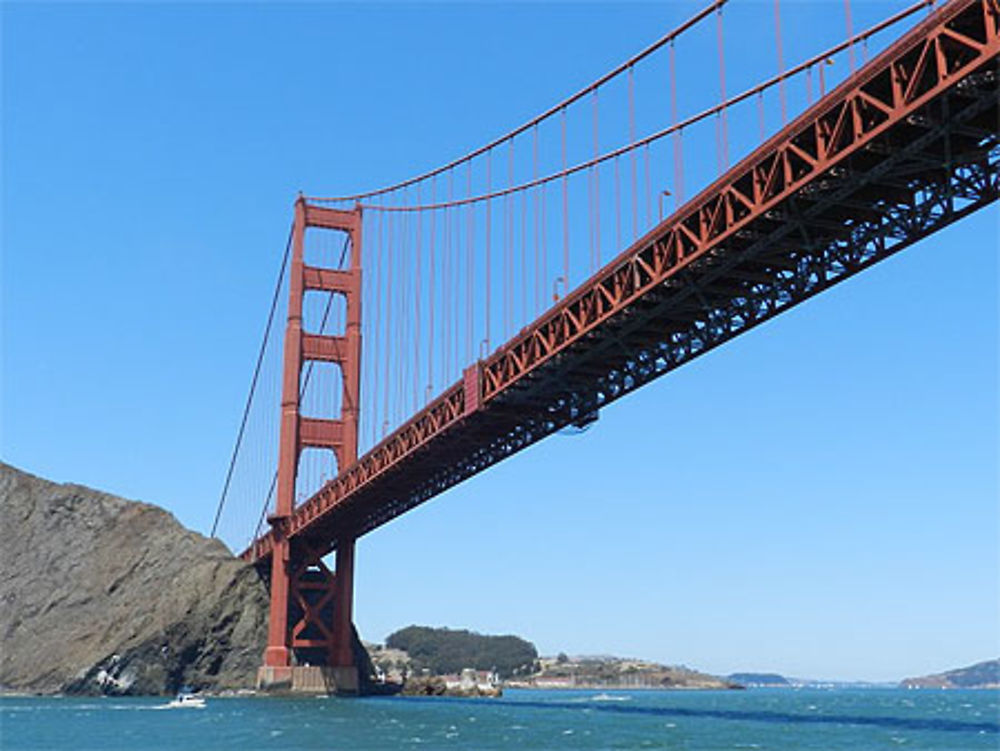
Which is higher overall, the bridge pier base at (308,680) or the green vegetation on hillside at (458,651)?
the green vegetation on hillside at (458,651)

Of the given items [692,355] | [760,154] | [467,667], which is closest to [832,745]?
[692,355]

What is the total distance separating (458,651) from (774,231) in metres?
166

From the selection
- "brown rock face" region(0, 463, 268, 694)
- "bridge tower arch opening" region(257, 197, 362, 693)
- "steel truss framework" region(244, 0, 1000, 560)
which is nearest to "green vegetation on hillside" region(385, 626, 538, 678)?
"brown rock face" region(0, 463, 268, 694)

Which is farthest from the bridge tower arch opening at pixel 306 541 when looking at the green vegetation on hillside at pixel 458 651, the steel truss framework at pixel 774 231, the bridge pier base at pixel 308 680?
the green vegetation on hillside at pixel 458 651

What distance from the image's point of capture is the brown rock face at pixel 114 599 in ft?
251

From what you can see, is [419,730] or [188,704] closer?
[419,730]

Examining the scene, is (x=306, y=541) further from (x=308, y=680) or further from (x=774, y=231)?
(x=774, y=231)

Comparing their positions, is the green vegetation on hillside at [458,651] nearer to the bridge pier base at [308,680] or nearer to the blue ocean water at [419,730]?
the bridge pier base at [308,680]

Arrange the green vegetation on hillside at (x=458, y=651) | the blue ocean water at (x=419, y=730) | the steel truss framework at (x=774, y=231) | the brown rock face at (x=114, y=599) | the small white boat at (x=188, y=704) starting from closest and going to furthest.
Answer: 1. the steel truss framework at (x=774, y=231)
2. the blue ocean water at (x=419, y=730)
3. the small white boat at (x=188, y=704)
4. the brown rock face at (x=114, y=599)
5. the green vegetation on hillside at (x=458, y=651)

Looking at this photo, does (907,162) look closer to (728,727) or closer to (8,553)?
(728,727)

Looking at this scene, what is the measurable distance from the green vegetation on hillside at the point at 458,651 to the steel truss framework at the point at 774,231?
140960mm

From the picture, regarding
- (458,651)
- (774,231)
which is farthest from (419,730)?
(458,651)

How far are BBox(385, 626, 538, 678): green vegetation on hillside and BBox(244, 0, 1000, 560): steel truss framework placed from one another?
14096 cm

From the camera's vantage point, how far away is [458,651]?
188 m
